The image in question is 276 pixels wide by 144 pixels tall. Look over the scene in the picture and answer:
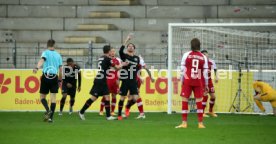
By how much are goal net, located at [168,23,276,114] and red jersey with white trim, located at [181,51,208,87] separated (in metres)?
6.83

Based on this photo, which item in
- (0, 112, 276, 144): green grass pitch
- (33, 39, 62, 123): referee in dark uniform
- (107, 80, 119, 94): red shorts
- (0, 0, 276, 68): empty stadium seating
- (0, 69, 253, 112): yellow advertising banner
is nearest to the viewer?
(0, 112, 276, 144): green grass pitch

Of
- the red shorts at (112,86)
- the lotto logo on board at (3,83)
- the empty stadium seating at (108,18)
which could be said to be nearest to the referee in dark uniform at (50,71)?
the red shorts at (112,86)

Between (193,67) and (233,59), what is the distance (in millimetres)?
8038

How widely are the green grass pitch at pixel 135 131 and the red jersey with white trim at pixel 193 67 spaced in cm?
112

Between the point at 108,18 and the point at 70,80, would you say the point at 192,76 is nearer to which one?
the point at 70,80

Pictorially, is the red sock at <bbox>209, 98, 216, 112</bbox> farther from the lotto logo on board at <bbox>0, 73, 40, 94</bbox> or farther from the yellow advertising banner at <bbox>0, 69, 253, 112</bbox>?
the lotto logo on board at <bbox>0, 73, 40, 94</bbox>

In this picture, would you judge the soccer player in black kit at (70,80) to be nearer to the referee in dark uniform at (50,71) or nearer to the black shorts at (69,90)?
the black shorts at (69,90)

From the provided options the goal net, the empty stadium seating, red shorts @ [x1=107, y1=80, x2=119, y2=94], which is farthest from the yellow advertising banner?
the empty stadium seating

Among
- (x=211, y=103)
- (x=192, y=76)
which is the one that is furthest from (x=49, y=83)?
(x=211, y=103)

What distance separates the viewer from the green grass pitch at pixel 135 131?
14641mm

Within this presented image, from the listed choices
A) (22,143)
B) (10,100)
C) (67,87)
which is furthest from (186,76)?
(10,100)

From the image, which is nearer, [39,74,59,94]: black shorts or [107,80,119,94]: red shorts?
[39,74,59,94]: black shorts

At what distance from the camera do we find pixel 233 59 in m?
25.8

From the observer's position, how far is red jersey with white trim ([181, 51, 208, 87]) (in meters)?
17.9
